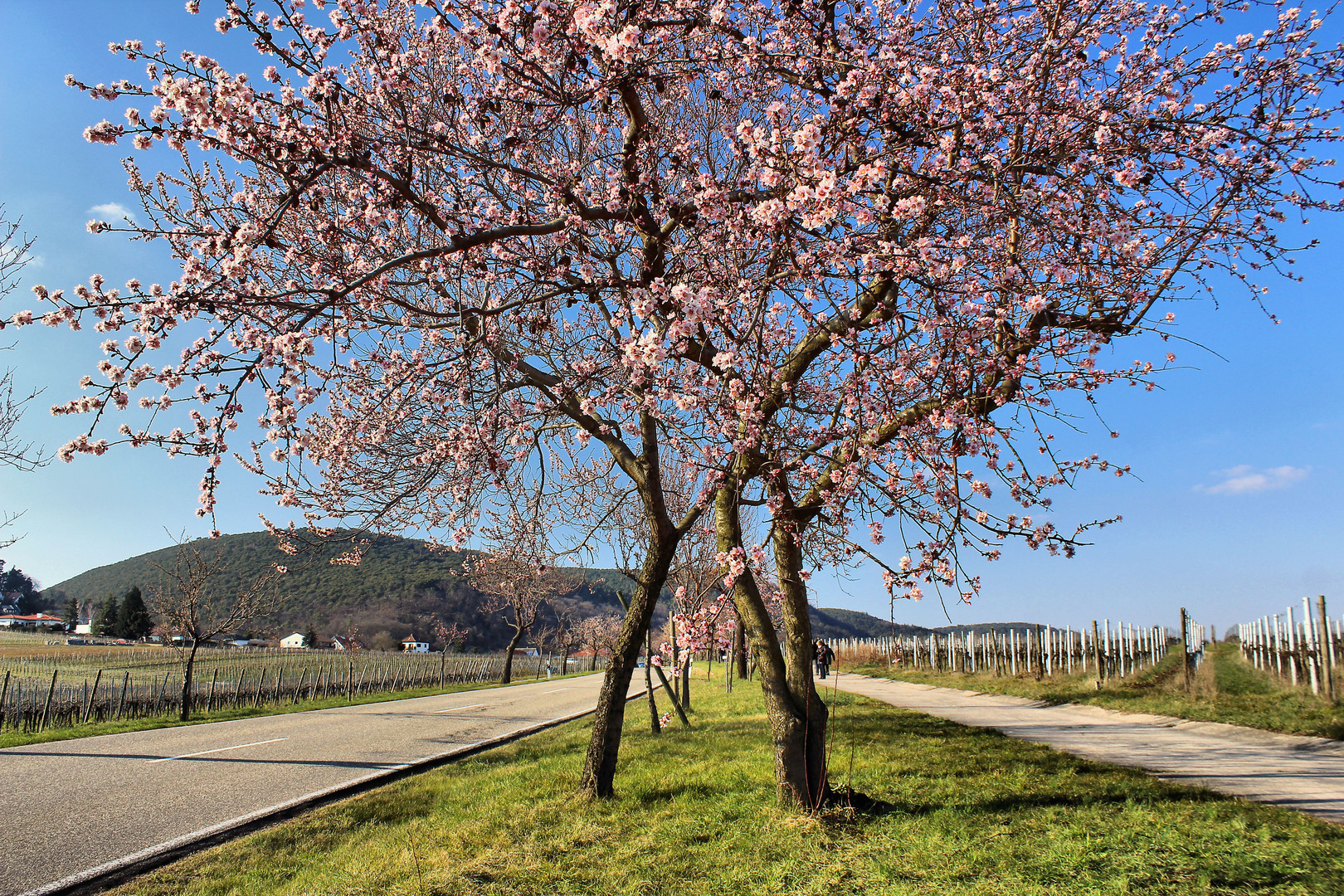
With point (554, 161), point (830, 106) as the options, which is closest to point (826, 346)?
point (830, 106)

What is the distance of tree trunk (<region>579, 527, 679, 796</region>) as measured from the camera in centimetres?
707

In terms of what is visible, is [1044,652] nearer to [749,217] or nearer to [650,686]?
[650,686]

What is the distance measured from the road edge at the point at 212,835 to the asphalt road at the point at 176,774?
9 centimetres

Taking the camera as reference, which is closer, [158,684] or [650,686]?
[650,686]

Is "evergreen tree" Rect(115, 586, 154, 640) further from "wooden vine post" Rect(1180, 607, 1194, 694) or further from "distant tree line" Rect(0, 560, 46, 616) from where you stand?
"wooden vine post" Rect(1180, 607, 1194, 694)

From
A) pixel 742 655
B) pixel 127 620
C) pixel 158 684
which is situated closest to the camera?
pixel 158 684

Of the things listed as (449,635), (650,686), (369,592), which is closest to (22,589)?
(369,592)

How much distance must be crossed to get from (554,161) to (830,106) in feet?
11.1

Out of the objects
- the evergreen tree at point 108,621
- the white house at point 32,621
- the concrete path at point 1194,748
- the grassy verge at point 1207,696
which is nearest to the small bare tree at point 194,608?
the concrete path at point 1194,748

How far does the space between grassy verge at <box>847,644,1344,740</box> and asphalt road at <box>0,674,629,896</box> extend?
12720mm

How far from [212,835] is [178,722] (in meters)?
11.6

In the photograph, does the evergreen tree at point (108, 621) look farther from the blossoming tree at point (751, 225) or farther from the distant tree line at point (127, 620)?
the blossoming tree at point (751, 225)

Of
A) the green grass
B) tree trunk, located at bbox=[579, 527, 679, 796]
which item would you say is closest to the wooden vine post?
the green grass

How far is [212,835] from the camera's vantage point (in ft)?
19.6
